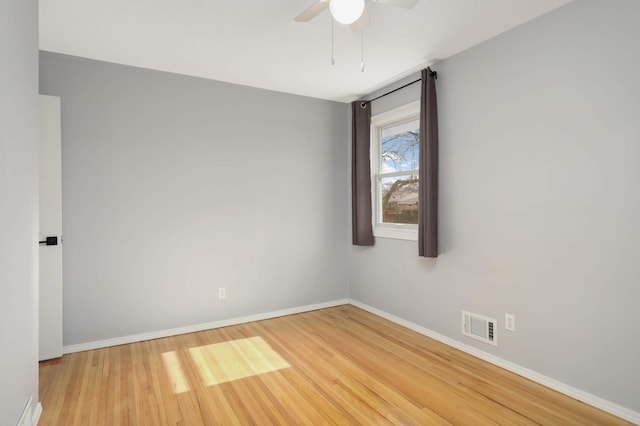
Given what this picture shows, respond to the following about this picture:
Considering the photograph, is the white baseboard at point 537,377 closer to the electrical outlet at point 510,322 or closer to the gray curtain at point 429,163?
the electrical outlet at point 510,322

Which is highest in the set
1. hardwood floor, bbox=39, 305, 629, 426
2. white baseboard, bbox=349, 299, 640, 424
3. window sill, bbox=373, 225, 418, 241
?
window sill, bbox=373, 225, 418, 241

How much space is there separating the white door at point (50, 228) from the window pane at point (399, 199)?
10.5 feet

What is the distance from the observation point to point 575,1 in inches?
90.6

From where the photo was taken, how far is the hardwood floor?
2111mm

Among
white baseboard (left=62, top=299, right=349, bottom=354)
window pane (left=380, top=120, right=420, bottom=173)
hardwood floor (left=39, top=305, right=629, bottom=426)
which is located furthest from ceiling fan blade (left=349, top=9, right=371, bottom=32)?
white baseboard (left=62, top=299, right=349, bottom=354)

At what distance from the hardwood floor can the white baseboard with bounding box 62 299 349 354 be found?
0.08 meters

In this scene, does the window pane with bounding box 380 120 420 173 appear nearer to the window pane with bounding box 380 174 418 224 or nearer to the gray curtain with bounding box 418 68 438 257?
the window pane with bounding box 380 174 418 224

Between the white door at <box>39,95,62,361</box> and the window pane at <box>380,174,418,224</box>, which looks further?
the window pane at <box>380,174,418,224</box>

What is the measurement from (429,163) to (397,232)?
93 centimetres

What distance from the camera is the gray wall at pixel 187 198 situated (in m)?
3.12

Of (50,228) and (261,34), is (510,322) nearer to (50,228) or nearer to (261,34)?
(261,34)

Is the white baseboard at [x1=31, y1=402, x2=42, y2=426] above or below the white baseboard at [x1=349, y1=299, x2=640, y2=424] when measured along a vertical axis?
above

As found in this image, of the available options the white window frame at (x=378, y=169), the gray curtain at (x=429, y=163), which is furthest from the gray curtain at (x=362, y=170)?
the gray curtain at (x=429, y=163)

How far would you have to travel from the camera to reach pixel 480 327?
2922mm
